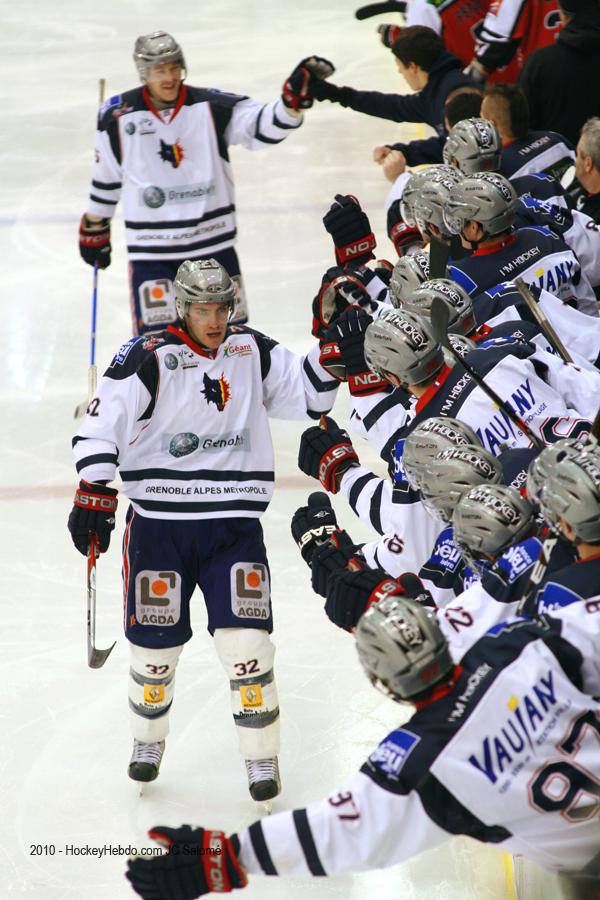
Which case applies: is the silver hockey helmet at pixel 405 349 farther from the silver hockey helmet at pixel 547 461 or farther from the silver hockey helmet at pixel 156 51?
the silver hockey helmet at pixel 156 51

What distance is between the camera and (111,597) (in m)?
4.38

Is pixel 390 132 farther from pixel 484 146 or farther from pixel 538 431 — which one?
pixel 538 431

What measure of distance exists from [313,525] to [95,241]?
2.77 m

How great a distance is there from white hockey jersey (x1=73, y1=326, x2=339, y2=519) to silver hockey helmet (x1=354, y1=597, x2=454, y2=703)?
134 cm

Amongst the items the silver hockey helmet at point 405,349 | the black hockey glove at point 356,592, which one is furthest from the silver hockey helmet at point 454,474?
the silver hockey helmet at point 405,349

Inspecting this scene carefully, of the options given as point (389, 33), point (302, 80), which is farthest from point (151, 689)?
point (389, 33)

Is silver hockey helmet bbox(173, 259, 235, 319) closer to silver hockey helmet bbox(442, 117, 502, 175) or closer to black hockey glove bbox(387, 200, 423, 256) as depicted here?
silver hockey helmet bbox(442, 117, 502, 175)

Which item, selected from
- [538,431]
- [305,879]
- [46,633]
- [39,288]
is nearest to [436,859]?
[305,879]

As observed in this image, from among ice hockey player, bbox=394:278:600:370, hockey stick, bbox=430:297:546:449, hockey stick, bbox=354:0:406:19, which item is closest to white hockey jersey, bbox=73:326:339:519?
ice hockey player, bbox=394:278:600:370

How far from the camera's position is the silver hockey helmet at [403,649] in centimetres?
205

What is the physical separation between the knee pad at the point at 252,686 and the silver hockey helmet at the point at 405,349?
79 cm

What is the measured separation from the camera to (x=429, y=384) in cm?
312

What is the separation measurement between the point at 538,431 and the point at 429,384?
11.2 inches

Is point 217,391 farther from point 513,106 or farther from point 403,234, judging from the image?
point 513,106
